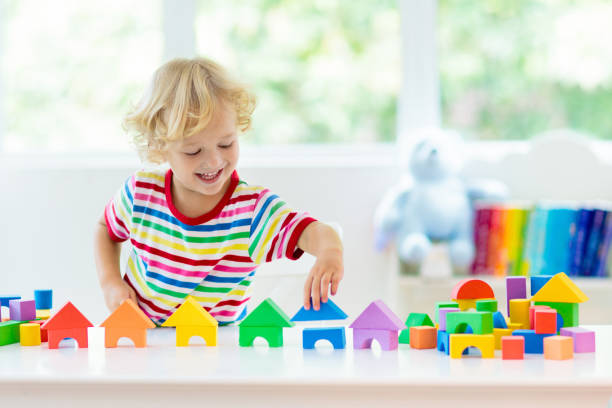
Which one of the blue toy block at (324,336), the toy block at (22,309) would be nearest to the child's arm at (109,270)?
the toy block at (22,309)

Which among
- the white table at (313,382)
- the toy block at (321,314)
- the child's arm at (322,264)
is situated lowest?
the white table at (313,382)

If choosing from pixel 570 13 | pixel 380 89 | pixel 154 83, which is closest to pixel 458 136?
pixel 380 89

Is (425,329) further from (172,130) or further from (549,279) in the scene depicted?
(172,130)

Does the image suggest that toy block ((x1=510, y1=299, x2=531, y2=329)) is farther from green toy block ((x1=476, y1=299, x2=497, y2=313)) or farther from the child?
the child

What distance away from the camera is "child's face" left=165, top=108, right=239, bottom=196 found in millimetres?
1193

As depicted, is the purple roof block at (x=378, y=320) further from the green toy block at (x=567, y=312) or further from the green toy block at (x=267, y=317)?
the green toy block at (x=567, y=312)

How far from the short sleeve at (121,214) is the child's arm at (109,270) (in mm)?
18

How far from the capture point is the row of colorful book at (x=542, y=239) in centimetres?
248

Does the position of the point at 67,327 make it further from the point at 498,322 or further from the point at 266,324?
the point at 498,322

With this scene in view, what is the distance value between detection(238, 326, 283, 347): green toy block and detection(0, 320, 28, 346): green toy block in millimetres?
308

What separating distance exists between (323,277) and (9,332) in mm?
421

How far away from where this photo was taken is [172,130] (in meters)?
1.17

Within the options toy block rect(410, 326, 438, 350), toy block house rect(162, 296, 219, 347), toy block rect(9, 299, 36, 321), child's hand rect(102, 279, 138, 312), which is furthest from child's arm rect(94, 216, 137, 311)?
toy block rect(410, 326, 438, 350)

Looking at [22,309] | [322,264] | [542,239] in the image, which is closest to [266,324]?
[322,264]
